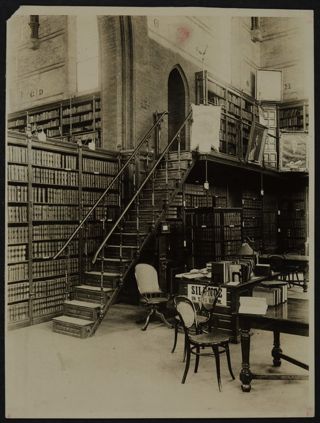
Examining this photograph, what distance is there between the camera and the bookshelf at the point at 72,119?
28.6ft

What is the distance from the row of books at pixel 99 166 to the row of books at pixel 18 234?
1555 millimetres

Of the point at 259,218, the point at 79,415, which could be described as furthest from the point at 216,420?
the point at 259,218

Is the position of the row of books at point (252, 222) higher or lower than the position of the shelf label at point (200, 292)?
higher

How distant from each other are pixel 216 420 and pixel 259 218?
900 centimetres

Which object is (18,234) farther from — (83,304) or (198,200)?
(198,200)

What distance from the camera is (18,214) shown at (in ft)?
Answer: 19.2

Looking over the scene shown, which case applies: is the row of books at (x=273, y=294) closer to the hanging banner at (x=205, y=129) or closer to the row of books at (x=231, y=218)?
the row of books at (x=231, y=218)

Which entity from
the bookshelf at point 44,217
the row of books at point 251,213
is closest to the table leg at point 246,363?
the bookshelf at point 44,217

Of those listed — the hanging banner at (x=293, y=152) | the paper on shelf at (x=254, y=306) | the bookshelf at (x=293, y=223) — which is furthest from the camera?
the bookshelf at (x=293, y=223)

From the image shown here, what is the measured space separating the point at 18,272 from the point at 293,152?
26.2ft

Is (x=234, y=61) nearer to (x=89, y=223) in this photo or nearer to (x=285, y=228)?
(x=285, y=228)

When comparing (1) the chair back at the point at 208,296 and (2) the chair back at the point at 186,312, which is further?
(1) the chair back at the point at 208,296

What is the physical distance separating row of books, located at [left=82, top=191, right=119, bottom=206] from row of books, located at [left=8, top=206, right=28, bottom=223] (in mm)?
1227

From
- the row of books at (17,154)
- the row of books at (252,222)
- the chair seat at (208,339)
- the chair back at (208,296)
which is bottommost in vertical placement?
the chair seat at (208,339)
